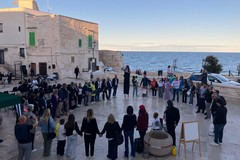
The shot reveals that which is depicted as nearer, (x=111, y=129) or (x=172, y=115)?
(x=111, y=129)

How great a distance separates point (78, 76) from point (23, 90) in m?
15.3

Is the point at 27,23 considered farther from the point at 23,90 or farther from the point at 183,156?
the point at 183,156

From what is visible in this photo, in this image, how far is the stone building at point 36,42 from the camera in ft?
88.1

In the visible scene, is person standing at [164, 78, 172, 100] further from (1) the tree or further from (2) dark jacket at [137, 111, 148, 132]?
(1) the tree

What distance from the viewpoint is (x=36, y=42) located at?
90.1 ft

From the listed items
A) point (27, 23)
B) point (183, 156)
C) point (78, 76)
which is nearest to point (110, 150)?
point (183, 156)

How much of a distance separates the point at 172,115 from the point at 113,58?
3395 centimetres

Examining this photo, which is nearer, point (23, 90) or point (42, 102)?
point (42, 102)

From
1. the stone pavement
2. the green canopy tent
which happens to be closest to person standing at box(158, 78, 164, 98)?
the stone pavement

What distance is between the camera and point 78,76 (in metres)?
27.8

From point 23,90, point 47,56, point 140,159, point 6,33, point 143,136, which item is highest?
point 6,33

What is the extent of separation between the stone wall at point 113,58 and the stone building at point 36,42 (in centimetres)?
1234

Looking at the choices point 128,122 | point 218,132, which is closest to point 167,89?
point 218,132

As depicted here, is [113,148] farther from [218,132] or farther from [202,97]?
[202,97]
